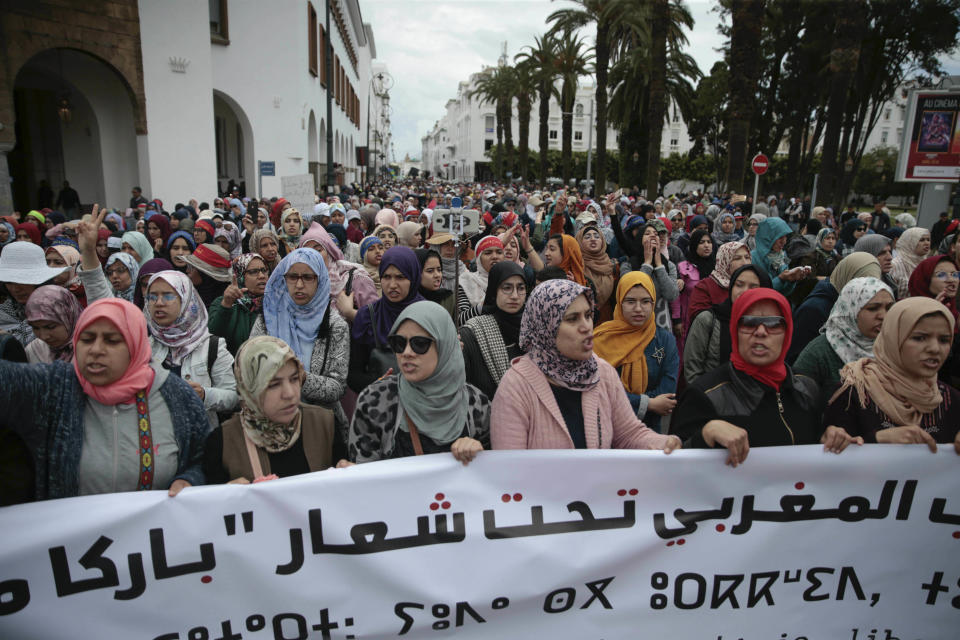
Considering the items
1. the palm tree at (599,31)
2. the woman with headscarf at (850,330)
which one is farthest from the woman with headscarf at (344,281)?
the palm tree at (599,31)

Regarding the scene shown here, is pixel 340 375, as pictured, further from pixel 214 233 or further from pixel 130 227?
pixel 130 227

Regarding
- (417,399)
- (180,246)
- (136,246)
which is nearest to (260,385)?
(417,399)

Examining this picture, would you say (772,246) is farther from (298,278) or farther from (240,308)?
(240,308)

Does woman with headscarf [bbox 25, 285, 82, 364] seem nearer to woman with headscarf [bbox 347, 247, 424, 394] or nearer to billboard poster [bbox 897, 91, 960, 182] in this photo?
woman with headscarf [bbox 347, 247, 424, 394]

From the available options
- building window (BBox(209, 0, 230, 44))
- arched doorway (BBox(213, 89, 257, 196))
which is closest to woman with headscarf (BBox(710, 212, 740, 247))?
building window (BBox(209, 0, 230, 44))

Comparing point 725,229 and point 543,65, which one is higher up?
point 543,65

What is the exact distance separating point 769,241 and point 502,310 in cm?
432

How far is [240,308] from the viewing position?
423cm

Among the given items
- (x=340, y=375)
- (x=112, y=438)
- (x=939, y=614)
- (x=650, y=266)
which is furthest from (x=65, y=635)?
(x=650, y=266)

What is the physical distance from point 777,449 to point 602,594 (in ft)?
3.15

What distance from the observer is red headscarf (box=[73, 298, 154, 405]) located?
226 centimetres

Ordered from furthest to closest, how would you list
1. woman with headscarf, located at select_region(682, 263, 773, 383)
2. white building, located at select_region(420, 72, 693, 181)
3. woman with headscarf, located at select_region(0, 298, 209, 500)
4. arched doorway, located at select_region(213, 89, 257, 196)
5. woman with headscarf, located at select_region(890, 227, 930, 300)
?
white building, located at select_region(420, 72, 693, 181)
arched doorway, located at select_region(213, 89, 257, 196)
woman with headscarf, located at select_region(890, 227, 930, 300)
woman with headscarf, located at select_region(682, 263, 773, 383)
woman with headscarf, located at select_region(0, 298, 209, 500)

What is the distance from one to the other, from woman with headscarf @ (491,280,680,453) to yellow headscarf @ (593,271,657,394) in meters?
1.14

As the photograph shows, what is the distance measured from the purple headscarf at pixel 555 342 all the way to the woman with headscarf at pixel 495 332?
0.86m
